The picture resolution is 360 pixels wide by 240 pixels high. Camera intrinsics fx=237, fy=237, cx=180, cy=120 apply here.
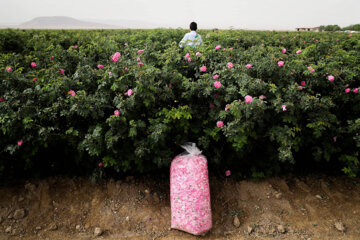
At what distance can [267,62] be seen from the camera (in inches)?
110

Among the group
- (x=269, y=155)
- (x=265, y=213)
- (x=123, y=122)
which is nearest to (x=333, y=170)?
(x=269, y=155)

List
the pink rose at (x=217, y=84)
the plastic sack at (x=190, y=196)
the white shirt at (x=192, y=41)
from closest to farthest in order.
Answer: the plastic sack at (x=190, y=196) < the pink rose at (x=217, y=84) < the white shirt at (x=192, y=41)

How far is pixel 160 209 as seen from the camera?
9.33 feet

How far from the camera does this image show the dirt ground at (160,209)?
264 centimetres

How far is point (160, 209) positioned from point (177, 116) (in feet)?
3.88

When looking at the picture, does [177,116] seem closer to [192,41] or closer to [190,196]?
[190,196]

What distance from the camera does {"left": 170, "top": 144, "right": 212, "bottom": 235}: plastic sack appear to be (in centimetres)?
246

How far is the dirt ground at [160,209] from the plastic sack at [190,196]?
0.52 feet

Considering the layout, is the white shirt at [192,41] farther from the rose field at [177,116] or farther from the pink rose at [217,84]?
the pink rose at [217,84]

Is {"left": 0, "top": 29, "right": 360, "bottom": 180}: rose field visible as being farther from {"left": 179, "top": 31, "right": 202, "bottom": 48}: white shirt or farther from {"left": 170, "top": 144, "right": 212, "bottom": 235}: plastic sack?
{"left": 179, "top": 31, "right": 202, "bottom": 48}: white shirt

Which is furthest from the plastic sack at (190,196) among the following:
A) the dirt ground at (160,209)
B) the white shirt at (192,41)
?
the white shirt at (192,41)

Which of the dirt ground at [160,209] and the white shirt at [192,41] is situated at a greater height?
the white shirt at [192,41]

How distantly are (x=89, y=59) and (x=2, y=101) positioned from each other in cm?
137

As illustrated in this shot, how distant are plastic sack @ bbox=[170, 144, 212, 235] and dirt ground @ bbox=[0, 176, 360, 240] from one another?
160mm
